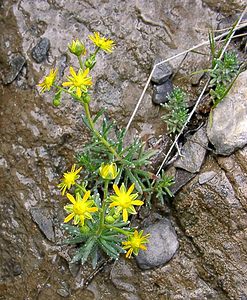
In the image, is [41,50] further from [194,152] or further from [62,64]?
[194,152]

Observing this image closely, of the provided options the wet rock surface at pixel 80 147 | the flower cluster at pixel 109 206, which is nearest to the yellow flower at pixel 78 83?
the flower cluster at pixel 109 206

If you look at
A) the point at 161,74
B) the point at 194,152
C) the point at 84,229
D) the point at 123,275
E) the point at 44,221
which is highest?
the point at 161,74

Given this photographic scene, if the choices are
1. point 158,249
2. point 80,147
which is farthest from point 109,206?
point 80,147

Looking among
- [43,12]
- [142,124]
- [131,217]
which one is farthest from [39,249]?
[43,12]

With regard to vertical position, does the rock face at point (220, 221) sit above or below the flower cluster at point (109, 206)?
below

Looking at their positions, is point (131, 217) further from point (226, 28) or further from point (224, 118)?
point (226, 28)

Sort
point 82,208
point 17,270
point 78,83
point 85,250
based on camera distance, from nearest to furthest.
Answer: point 82,208 < point 78,83 < point 85,250 < point 17,270

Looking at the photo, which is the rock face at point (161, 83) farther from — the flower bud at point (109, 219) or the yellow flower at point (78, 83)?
the flower bud at point (109, 219)
